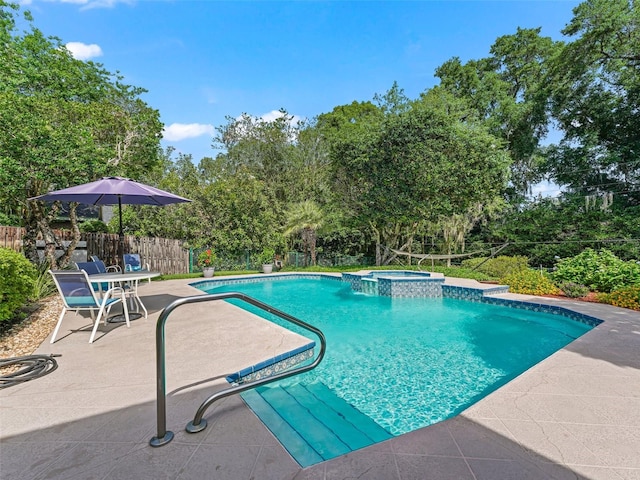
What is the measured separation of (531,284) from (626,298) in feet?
6.87

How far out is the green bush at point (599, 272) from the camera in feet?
22.3

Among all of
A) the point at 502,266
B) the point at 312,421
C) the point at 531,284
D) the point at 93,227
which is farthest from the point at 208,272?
the point at 502,266

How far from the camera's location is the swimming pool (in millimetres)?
3107

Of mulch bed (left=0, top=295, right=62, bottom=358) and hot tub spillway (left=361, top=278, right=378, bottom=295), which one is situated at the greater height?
mulch bed (left=0, top=295, right=62, bottom=358)

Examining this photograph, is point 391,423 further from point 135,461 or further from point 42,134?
point 42,134

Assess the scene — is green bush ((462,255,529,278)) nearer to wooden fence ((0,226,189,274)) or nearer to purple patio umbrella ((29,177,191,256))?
purple patio umbrella ((29,177,191,256))

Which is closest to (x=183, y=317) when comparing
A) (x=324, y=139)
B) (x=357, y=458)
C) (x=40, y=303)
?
(x=40, y=303)

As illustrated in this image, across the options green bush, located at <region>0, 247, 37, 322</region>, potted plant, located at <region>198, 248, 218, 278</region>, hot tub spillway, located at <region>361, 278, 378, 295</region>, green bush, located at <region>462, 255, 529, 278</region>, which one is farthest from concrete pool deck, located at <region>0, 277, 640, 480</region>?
potted plant, located at <region>198, 248, 218, 278</region>

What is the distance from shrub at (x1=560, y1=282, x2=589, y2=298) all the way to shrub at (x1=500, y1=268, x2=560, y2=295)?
0.31 meters

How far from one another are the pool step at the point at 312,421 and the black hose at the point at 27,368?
191 cm

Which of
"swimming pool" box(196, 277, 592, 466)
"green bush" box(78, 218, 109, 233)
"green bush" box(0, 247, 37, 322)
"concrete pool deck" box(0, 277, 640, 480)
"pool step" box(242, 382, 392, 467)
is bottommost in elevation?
"swimming pool" box(196, 277, 592, 466)

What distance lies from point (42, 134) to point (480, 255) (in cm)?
1605

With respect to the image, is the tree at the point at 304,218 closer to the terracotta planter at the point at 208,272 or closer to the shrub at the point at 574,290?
the terracotta planter at the point at 208,272

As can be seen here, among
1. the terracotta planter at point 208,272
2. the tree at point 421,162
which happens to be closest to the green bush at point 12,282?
the terracotta planter at point 208,272
